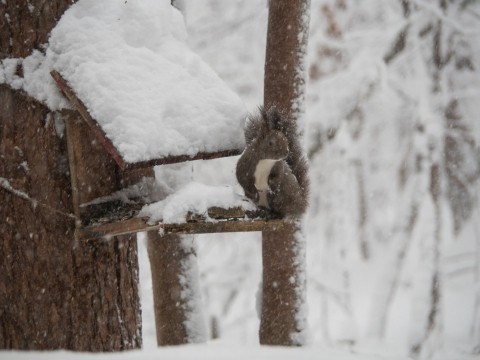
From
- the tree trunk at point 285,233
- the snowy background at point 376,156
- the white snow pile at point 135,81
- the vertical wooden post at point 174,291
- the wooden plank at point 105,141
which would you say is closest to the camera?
the wooden plank at point 105,141

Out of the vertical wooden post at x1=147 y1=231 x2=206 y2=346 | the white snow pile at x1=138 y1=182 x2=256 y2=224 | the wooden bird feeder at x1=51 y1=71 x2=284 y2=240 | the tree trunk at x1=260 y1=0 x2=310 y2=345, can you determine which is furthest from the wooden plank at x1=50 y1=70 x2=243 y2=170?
the vertical wooden post at x1=147 y1=231 x2=206 y2=346

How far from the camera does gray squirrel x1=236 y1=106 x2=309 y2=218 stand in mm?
2078

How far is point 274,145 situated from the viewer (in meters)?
2.06

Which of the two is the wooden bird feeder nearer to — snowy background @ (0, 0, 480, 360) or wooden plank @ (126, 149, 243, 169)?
wooden plank @ (126, 149, 243, 169)

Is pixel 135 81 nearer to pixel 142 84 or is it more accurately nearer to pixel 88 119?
pixel 142 84

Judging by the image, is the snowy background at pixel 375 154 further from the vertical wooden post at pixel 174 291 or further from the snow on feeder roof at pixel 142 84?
the snow on feeder roof at pixel 142 84

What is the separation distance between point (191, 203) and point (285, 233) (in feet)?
3.24

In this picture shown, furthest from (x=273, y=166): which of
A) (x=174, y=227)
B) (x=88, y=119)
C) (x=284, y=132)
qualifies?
(x=88, y=119)

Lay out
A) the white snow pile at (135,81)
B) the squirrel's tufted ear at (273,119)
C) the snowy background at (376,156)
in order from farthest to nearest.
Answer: the snowy background at (376,156), the squirrel's tufted ear at (273,119), the white snow pile at (135,81)

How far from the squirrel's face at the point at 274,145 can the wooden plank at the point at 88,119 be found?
548mm

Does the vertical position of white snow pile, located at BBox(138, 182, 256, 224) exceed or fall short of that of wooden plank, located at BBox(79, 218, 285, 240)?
it exceeds it

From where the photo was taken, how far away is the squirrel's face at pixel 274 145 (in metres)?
2.06

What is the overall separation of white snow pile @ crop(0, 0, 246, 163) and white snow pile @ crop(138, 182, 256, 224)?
0.55 ft

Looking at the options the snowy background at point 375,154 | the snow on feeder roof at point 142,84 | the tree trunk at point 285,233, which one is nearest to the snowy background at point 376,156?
the snowy background at point 375,154
